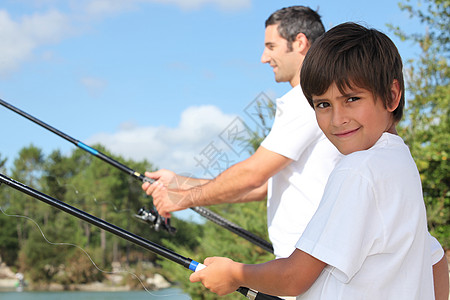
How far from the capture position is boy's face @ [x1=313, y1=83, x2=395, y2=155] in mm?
1365

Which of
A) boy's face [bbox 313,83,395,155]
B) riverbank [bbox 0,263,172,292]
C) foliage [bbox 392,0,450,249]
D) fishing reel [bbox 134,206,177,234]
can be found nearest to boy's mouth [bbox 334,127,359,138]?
boy's face [bbox 313,83,395,155]

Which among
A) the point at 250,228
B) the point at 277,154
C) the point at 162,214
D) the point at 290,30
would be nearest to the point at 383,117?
the point at 277,154

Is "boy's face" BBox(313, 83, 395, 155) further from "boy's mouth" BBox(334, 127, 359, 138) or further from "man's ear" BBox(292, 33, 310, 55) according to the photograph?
"man's ear" BBox(292, 33, 310, 55)

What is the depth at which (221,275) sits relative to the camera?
1.46 meters

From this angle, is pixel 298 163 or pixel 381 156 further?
pixel 298 163

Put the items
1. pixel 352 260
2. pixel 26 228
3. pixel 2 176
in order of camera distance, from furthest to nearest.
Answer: pixel 26 228, pixel 2 176, pixel 352 260

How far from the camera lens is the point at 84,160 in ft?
71.9

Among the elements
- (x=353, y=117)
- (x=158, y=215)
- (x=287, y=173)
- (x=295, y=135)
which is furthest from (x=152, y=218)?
(x=353, y=117)

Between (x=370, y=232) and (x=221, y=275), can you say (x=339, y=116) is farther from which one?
(x=221, y=275)

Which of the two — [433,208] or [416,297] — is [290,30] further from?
[433,208]

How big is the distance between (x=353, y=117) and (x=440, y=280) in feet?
2.06

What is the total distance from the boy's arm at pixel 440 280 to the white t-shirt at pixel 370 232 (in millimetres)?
324

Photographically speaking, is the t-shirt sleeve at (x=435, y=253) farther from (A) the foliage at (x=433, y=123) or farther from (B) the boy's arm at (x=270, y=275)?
(A) the foliage at (x=433, y=123)

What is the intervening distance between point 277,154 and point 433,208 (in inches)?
176
